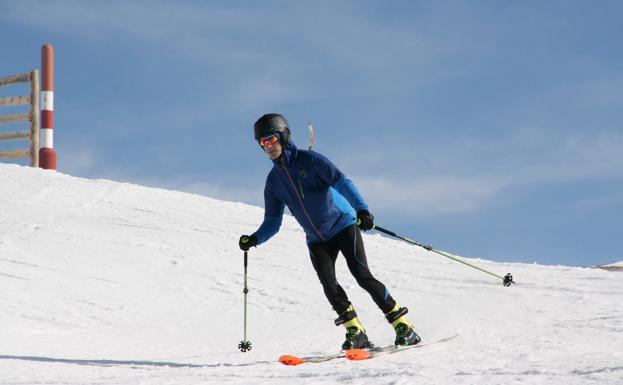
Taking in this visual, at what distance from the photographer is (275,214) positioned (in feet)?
20.0

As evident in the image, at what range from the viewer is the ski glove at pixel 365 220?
17.8ft

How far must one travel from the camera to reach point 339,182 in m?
5.61

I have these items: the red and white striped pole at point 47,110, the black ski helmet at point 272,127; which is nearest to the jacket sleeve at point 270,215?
the black ski helmet at point 272,127

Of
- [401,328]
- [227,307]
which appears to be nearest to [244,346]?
[401,328]

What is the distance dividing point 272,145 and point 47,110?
16560 millimetres

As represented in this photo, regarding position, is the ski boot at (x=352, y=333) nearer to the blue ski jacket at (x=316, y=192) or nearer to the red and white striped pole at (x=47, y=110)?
the blue ski jacket at (x=316, y=192)

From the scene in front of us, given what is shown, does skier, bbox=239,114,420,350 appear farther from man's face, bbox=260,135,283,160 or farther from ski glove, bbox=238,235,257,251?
ski glove, bbox=238,235,257,251

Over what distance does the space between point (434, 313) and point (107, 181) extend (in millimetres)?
9702

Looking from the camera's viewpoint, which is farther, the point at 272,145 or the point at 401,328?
the point at 401,328

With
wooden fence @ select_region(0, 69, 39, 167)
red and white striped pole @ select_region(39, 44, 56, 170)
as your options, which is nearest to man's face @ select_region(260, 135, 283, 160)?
red and white striped pole @ select_region(39, 44, 56, 170)

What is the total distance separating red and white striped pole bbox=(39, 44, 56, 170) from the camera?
2036 cm

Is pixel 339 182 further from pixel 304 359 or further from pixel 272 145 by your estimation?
pixel 304 359

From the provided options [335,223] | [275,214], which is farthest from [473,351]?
[275,214]

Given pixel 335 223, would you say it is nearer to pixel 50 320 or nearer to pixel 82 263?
pixel 50 320
